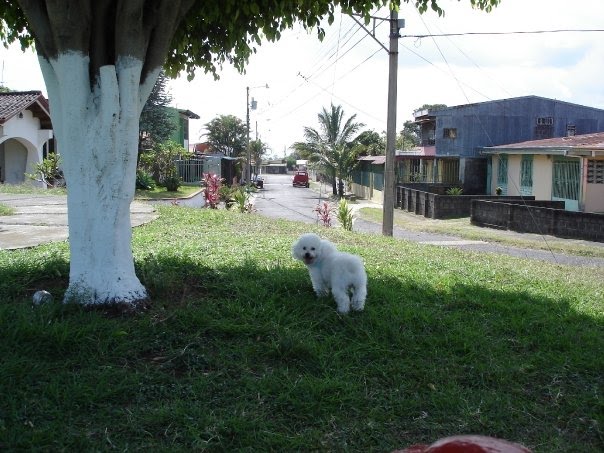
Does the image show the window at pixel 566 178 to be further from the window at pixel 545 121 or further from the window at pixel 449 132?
the window at pixel 545 121

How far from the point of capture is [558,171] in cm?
2588

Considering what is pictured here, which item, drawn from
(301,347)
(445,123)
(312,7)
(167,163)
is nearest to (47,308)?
(301,347)

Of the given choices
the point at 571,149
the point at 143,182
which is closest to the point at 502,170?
the point at 571,149

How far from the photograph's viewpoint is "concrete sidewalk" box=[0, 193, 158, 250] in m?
8.75

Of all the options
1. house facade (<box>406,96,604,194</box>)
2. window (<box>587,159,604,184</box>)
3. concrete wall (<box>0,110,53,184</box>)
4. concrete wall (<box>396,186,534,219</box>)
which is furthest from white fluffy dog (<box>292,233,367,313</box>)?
house facade (<box>406,96,604,194</box>)

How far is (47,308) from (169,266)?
5.14 ft

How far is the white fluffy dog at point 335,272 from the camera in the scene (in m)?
5.23

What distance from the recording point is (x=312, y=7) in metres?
6.75

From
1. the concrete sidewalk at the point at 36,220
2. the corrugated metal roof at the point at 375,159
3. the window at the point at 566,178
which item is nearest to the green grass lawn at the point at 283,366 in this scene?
the concrete sidewalk at the point at 36,220

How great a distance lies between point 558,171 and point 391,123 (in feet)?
38.8

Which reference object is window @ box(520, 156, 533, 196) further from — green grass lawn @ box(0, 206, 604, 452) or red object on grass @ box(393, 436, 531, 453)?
red object on grass @ box(393, 436, 531, 453)

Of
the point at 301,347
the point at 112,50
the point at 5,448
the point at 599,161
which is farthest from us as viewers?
the point at 599,161

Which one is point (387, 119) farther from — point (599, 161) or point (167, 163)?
point (167, 163)

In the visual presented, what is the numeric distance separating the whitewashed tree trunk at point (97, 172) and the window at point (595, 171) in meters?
21.7
